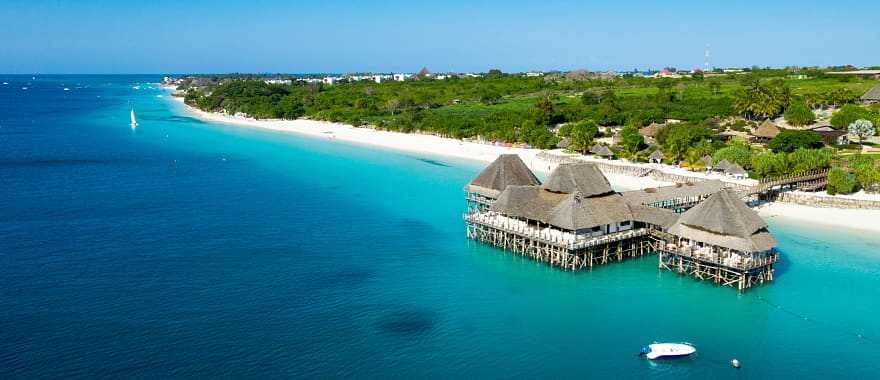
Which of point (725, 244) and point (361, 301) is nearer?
point (361, 301)

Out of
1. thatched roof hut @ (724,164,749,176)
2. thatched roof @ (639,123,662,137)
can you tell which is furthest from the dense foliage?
thatched roof hut @ (724,164,749,176)

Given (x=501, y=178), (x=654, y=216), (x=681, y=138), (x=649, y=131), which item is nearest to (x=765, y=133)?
(x=649, y=131)

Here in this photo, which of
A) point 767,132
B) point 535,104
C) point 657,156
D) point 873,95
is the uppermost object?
point 873,95

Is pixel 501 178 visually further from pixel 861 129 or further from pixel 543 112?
pixel 543 112

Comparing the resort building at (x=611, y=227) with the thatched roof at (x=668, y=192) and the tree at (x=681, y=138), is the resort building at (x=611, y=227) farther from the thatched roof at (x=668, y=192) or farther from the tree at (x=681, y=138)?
the tree at (x=681, y=138)

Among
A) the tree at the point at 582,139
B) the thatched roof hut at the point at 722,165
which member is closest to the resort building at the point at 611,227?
the thatched roof hut at the point at 722,165

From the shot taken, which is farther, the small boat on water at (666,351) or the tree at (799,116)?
the tree at (799,116)

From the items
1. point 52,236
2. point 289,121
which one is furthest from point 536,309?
point 289,121
